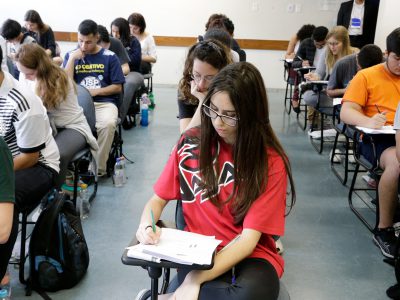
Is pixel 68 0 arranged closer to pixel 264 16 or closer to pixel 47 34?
pixel 47 34

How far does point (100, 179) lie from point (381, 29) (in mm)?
3511

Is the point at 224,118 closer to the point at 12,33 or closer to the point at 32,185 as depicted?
the point at 32,185

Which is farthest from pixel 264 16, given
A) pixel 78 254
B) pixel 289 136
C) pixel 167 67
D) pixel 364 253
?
pixel 78 254

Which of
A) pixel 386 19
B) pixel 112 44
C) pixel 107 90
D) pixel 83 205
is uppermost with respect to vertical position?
pixel 386 19

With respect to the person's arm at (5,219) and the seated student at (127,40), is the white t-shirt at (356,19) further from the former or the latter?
the person's arm at (5,219)

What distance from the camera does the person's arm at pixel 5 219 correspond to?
1.51 m

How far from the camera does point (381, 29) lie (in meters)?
4.97

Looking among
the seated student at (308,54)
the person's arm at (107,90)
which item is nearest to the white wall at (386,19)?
the seated student at (308,54)

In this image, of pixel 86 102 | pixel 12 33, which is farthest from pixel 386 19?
pixel 12 33

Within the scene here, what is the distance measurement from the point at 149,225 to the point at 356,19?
219 inches

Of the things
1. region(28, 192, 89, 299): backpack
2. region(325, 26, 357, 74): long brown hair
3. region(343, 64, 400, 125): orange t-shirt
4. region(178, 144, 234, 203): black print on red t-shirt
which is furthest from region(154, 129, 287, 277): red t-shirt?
region(325, 26, 357, 74): long brown hair

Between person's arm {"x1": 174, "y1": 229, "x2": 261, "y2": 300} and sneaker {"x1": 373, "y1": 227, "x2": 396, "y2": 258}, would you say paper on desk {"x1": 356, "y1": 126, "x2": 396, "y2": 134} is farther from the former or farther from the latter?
person's arm {"x1": 174, "y1": 229, "x2": 261, "y2": 300}

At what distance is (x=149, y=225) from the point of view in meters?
1.44

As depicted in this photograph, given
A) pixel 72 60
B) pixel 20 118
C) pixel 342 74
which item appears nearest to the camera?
pixel 20 118
